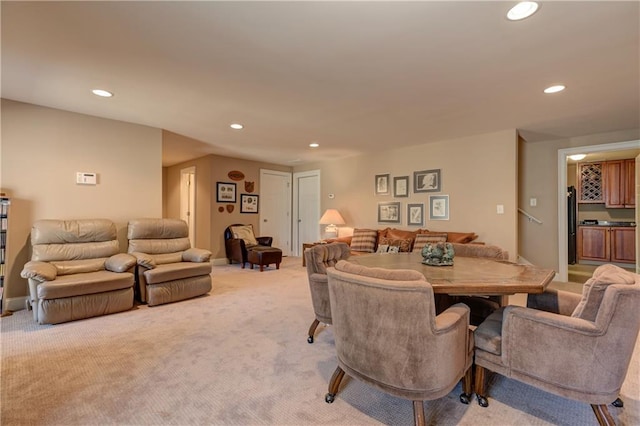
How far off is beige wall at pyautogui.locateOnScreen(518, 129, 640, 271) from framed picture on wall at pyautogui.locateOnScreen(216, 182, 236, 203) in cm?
540

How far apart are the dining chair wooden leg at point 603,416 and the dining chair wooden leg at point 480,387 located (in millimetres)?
471

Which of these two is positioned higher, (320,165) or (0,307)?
(320,165)

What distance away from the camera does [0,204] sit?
2998 millimetres

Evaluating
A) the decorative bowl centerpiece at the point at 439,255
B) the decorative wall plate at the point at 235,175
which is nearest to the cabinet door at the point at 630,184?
the decorative bowl centerpiece at the point at 439,255

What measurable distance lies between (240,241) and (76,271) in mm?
2937

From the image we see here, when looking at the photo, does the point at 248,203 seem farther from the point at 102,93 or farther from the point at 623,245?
the point at 623,245

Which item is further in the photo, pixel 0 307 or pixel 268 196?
pixel 268 196

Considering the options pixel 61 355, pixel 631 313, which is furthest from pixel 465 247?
pixel 61 355

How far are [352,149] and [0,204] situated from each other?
4714 mm

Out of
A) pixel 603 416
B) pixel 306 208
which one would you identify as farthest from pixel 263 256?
pixel 603 416

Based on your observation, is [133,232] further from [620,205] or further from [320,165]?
[620,205]

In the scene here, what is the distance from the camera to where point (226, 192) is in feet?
21.2

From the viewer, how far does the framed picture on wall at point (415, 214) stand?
5219mm

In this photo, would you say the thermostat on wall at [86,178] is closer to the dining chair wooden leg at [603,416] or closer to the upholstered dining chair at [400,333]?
the upholstered dining chair at [400,333]
